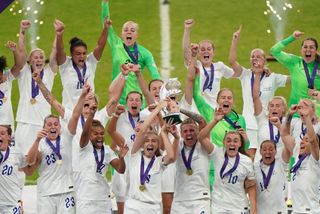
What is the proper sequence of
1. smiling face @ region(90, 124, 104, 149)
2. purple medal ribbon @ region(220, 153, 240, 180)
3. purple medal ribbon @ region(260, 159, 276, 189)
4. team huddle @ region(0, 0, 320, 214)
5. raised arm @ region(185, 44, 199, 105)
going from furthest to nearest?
raised arm @ region(185, 44, 199, 105), purple medal ribbon @ region(260, 159, 276, 189), smiling face @ region(90, 124, 104, 149), purple medal ribbon @ region(220, 153, 240, 180), team huddle @ region(0, 0, 320, 214)

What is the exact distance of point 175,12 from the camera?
30.0 metres

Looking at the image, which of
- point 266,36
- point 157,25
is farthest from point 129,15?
point 266,36

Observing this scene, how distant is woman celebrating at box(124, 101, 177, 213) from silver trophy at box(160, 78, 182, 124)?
0.40m

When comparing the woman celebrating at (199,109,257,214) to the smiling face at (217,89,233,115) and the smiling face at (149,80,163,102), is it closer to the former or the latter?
the smiling face at (217,89,233,115)

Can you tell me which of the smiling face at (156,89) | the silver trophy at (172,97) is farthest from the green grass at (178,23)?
the silver trophy at (172,97)

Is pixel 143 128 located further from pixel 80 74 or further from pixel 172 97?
pixel 80 74

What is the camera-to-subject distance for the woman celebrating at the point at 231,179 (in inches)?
754

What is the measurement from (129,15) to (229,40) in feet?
7.20

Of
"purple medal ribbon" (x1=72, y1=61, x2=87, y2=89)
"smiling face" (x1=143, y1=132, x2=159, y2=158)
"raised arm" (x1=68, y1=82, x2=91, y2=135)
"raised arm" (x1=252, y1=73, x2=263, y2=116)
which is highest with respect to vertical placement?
"purple medal ribbon" (x1=72, y1=61, x2=87, y2=89)

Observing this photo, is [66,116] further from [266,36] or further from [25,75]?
[266,36]

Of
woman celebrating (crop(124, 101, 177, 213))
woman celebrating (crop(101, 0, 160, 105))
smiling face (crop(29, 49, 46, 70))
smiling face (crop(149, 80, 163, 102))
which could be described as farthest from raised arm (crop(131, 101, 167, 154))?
smiling face (crop(29, 49, 46, 70))

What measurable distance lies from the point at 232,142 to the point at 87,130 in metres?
1.81

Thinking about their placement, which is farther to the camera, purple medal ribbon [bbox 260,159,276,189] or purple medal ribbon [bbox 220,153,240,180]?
purple medal ribbon [bbox 260,159,276,189]

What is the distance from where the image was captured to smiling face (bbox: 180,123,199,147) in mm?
19016
